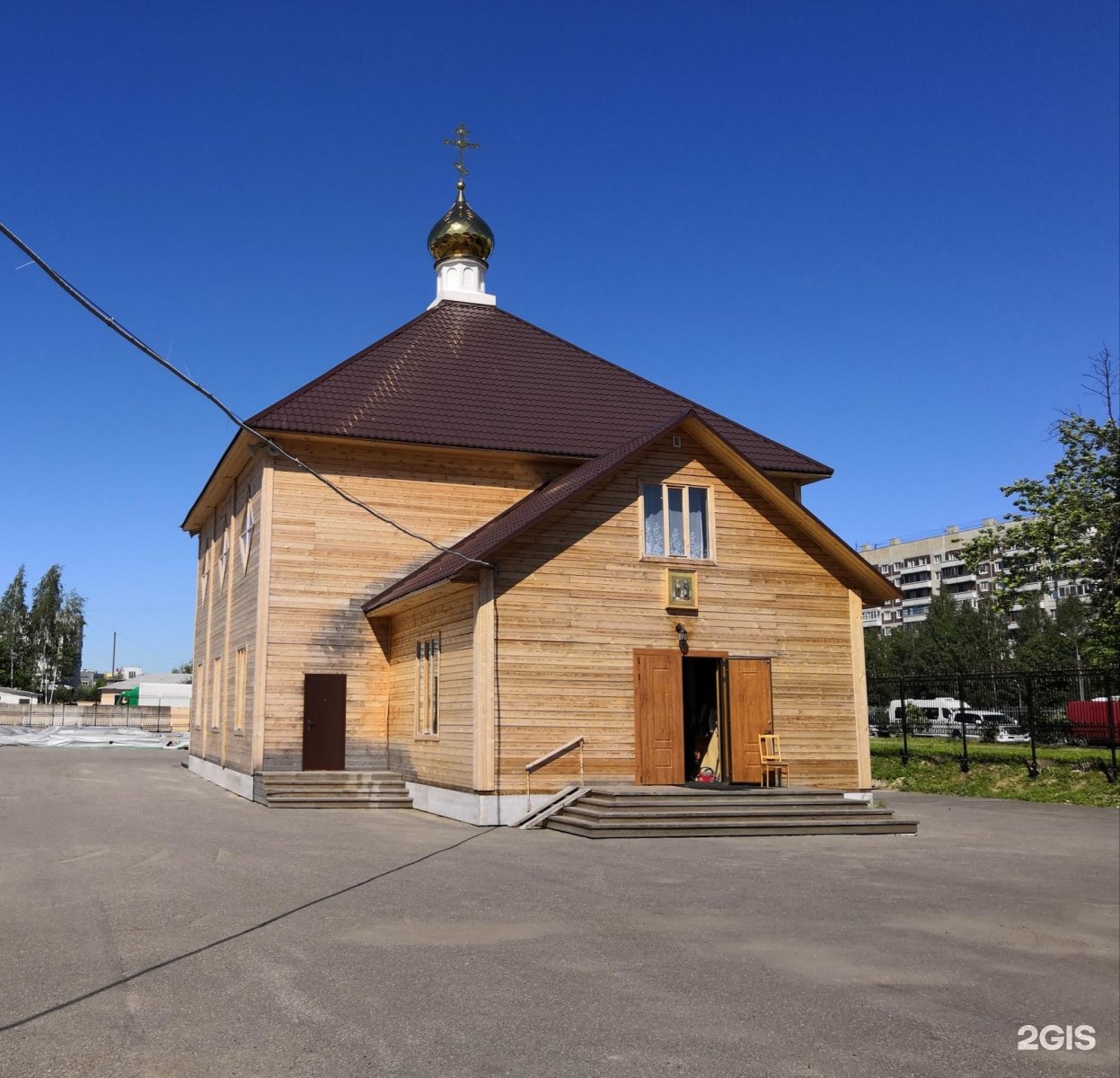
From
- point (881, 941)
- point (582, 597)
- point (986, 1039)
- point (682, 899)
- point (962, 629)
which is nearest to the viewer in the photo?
point (986, 1039)

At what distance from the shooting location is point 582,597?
16.9 metres

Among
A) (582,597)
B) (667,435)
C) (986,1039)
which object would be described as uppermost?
(667,435)

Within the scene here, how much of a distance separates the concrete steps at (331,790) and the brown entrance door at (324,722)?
1.14 ft

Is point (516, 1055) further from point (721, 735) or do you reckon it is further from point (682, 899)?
point (721, 735)

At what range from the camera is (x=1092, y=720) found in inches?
960

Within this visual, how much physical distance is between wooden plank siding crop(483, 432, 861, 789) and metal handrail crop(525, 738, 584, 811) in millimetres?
110

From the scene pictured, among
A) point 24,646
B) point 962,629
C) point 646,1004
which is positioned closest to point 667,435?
point 646,1004

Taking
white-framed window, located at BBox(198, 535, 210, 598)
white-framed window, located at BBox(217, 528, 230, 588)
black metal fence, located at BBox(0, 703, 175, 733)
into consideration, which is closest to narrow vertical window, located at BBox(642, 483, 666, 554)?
white-framed window, located at BBox(217, 528, 230, 588)

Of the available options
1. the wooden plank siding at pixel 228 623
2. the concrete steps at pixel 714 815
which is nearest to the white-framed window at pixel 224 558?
the wooden plank siding at pixel 228 623

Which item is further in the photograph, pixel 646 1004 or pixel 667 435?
pixel 667 435

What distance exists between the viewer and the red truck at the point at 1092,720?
21.7 m

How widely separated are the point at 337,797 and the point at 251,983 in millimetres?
12079

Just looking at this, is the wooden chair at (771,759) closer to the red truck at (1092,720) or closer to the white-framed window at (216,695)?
the red truck at (1092,720)

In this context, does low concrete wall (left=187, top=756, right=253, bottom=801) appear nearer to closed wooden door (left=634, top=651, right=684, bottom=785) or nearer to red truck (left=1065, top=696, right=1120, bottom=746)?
closed wooden door (left=634, top=651, right=684, bottom=785)
